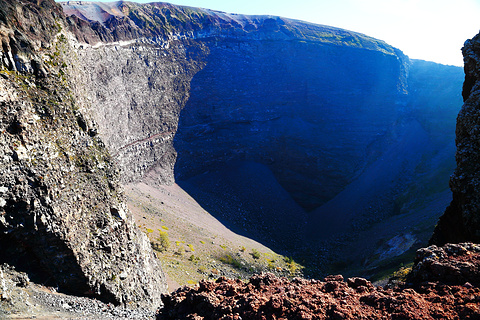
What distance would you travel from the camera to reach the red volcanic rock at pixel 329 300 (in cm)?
851

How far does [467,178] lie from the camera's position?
15258 millimetres

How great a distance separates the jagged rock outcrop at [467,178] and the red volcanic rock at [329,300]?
4207 millimetres

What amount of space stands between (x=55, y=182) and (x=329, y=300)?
15446 mm

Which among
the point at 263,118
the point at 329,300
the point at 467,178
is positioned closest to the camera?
the point at 329,300

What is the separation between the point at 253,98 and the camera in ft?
246

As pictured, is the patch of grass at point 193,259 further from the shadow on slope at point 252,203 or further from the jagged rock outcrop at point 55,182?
the shadow on slope at point 252,203

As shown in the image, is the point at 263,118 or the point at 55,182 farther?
the point at 263,118

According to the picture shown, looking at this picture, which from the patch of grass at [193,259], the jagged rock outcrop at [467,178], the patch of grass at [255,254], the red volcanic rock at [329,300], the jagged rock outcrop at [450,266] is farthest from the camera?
the patch of grass at [255,254]

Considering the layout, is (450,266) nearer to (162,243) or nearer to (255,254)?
(162,243)

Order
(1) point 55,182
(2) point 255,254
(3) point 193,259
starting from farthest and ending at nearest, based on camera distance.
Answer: (2) point 255,254 < (3) point 193,259 < (1) point 55,182

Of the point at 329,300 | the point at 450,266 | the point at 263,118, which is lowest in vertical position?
the point at 329,300

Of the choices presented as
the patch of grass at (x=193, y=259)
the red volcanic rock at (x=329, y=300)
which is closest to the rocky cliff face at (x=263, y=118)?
the patch of grass at (x=193, y=259)

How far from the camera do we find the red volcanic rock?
851 centimetres

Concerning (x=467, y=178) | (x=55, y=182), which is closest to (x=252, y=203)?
(x=55, y=182)
